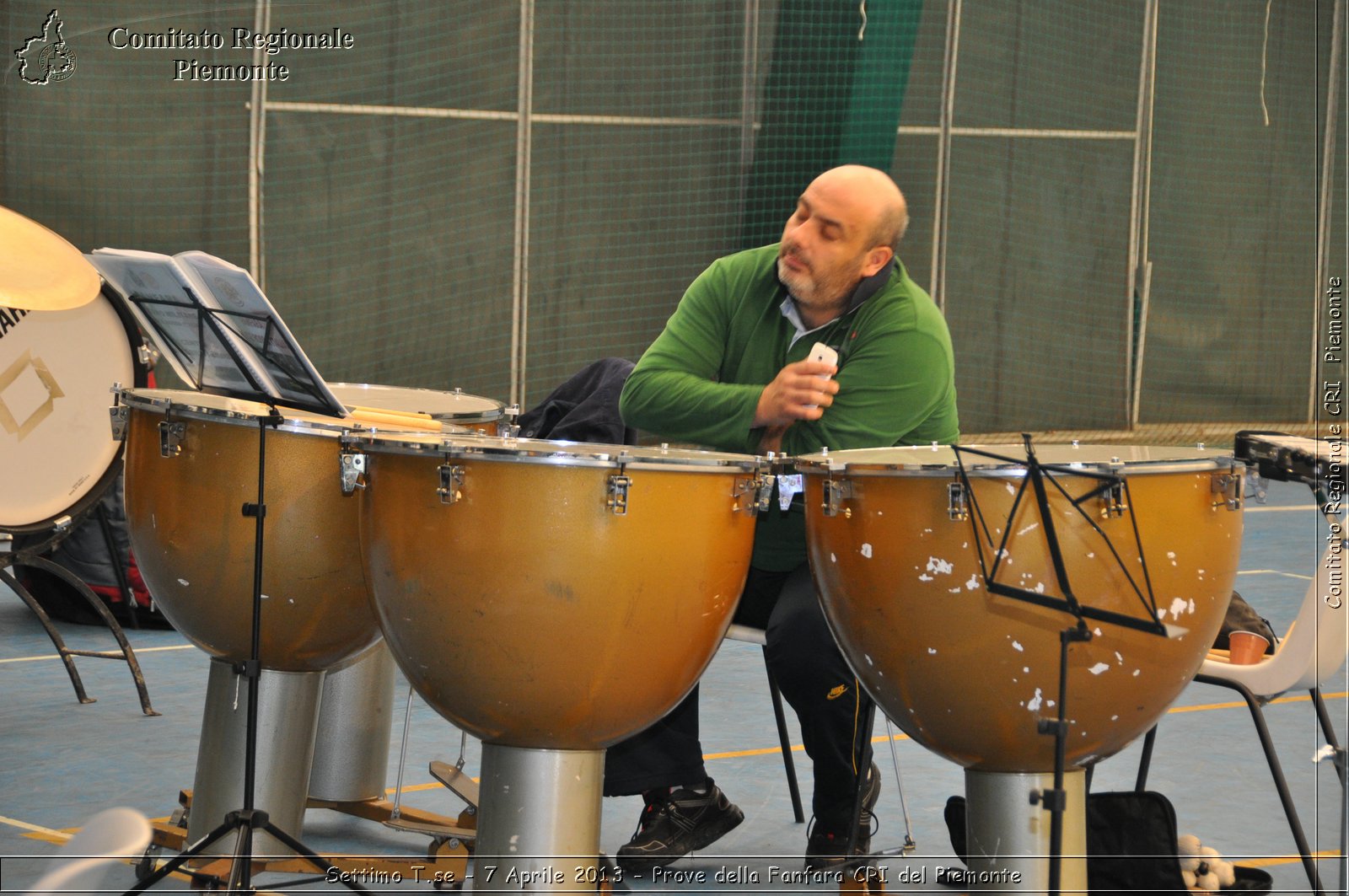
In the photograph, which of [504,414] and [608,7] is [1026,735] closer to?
[504,414]

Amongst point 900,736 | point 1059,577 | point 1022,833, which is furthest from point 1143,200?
point 1059,577

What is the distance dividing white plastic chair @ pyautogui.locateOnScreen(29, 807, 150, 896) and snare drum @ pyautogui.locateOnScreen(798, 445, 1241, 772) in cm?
122

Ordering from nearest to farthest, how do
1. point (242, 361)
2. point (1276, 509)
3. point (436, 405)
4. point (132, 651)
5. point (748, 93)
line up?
point (242, 361), point (436, 405), point (132, 651), point (1276, 509), point (748, 93)

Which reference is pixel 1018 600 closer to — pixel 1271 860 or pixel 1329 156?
pixel 1271 860

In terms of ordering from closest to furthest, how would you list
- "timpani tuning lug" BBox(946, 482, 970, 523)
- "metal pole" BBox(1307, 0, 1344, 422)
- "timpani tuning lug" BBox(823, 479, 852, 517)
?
"timpani tuning lug" BBox(946, 482, 970, 523)
"timpani tuning lug" BBox(823, 479, 852, 517)
"metal pole" BBox(1307, 0, 1344, 422)

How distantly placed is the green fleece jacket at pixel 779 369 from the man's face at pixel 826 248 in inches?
1.9

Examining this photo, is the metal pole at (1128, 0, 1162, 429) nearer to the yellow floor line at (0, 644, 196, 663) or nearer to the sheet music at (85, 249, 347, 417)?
the yellow floor line at (0, 644, 196, 663)

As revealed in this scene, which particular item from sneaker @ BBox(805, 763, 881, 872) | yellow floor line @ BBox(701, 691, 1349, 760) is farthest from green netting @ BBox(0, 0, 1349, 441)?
sneaker @ BBox(805, 763, 881, 872)

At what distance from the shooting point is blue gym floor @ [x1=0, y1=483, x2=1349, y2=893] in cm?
271

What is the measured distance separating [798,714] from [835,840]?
0.79ft

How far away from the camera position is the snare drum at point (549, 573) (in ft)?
6.52

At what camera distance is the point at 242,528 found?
2.35 metres

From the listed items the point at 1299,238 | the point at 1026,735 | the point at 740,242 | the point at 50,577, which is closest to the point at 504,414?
the point at 1026,735

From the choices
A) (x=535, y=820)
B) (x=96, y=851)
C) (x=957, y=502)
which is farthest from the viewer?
(x=535, y=820)
